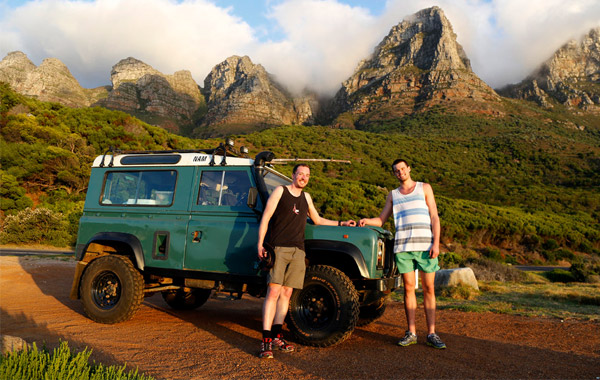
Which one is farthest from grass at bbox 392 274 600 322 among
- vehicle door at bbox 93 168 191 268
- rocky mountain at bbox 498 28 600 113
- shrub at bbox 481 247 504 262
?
rocky mountain at bbox 498 28 600 113

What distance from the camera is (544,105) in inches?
3851

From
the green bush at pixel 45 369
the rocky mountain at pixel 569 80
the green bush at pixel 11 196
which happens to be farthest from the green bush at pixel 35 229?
the rocky mountain at pixel 569 80

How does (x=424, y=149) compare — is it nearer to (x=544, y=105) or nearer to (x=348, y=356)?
(x=348, y=356)

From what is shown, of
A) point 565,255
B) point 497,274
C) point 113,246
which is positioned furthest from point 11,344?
point 565,255

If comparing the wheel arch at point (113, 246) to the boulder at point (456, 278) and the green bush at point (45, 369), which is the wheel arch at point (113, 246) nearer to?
the green bush at point (45, 369)

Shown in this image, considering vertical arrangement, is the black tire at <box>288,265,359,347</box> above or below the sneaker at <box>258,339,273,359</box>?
above

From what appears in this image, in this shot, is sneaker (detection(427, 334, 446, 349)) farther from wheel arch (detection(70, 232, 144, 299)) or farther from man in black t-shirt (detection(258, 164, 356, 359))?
wheel arch (detection(70, 232, 144, 299))

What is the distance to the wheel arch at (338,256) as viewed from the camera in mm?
4453

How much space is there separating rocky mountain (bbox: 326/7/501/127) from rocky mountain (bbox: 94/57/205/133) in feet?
182

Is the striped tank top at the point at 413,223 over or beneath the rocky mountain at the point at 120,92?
beneath

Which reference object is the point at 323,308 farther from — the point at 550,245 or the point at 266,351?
the point at 550,245

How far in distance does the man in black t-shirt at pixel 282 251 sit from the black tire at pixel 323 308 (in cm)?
28

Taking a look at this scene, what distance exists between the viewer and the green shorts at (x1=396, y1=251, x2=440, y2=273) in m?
4.62

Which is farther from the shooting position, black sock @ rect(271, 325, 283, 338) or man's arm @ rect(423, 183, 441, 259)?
man's arm @ rect(423, 183, 441, 259)
